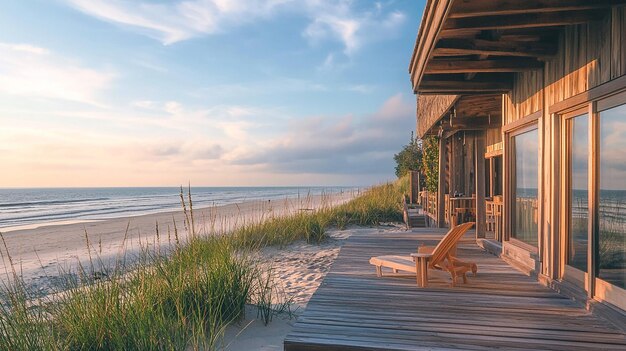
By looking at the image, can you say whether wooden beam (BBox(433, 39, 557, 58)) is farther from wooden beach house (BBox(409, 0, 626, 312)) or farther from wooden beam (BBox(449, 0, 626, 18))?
wooden beam (BBox(449, 0, 626, 18))

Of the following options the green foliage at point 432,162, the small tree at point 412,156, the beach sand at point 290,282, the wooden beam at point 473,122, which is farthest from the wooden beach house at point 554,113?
the small tree at point 412,156

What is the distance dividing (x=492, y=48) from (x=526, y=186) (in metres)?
2.18

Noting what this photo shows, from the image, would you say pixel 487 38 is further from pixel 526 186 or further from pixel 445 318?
pixel 445 318

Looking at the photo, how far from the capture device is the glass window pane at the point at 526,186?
5637 millimetres

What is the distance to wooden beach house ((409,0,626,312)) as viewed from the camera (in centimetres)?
359

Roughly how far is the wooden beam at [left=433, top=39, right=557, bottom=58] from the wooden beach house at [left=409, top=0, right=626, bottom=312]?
10 mm

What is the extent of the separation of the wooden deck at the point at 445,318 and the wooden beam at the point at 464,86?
2.45m

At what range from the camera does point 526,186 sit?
5.97m

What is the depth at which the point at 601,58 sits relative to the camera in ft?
12.3

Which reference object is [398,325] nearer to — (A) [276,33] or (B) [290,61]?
(A) [276,33]

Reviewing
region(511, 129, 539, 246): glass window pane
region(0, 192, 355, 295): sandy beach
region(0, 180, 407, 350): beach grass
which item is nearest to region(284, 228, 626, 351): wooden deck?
region(511, 129, 539, 246): glass window pane

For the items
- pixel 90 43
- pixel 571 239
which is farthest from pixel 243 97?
pixel 571 239

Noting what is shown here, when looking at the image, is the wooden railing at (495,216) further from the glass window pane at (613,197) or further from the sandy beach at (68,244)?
the sandy beach at (68,244)

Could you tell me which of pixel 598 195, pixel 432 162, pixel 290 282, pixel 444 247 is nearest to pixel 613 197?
pixel 598 195
